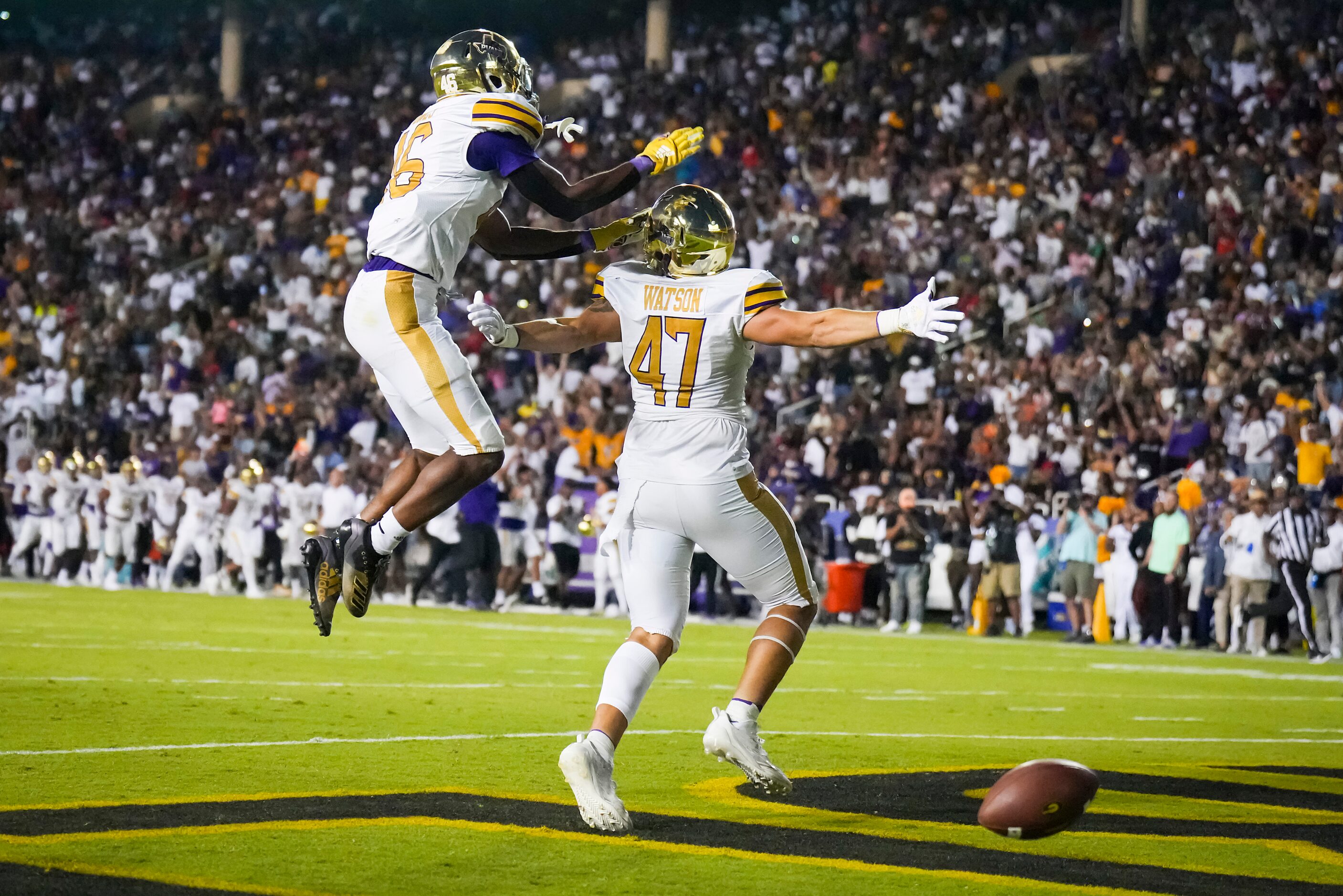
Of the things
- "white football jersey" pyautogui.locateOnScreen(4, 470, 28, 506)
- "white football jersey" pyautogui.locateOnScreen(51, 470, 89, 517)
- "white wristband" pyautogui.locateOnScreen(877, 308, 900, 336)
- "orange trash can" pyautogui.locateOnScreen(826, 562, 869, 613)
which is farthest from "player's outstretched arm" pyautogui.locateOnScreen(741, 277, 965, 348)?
"white football jersey" pyautogui.locateOnScreen(4, 470, 28, 506)

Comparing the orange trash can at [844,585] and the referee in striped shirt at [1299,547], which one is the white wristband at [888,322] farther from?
the orange trash can at [844,585]

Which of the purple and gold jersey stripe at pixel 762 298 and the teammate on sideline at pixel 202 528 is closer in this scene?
the purple and gold jersey stripe at pixel 762 298

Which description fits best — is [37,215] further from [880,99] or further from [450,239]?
[450,239]

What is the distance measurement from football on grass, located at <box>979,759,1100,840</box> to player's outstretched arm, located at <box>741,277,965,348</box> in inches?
52.2

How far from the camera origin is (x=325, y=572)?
6.27 m

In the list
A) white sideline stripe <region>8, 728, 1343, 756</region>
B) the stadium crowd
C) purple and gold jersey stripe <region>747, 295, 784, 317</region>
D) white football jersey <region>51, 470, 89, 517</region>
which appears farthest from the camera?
white football jersey <region>51, 470, 89, 517</region>

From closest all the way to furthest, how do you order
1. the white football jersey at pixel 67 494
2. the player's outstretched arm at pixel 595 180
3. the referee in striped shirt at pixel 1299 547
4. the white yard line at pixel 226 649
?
1. the player's outstretched arm at pixel 595 180
2. the white yard line at pixel 226 649
3. the referee in striped shirt at pixel 1299 547
4. the white football jersey at pixel 67 494

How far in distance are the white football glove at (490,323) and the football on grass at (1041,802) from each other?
7.40ft

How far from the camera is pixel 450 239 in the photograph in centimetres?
622

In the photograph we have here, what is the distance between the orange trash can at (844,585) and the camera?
59.0 feet

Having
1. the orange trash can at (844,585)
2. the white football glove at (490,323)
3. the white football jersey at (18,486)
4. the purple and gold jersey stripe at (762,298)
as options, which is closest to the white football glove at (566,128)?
the white football glove at (490,323)

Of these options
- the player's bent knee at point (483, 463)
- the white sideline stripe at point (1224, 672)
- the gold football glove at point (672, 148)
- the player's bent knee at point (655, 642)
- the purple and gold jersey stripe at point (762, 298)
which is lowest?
the white sideline stripe at point (1224, 672)

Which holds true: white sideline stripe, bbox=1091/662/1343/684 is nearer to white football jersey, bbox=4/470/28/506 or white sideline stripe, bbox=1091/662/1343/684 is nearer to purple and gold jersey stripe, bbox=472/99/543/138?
purple and gold jersey stripe, bbox=472/99/543/138

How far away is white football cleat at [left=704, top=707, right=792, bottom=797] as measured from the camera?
579 centimetres
